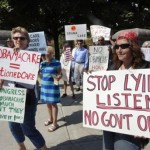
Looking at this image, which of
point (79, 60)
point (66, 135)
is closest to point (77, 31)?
point (79, 60)

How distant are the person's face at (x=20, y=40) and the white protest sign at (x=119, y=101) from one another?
3.93 ft

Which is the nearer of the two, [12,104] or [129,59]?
[129,59]

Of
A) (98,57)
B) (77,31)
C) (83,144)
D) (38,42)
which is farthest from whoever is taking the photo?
(77,31)

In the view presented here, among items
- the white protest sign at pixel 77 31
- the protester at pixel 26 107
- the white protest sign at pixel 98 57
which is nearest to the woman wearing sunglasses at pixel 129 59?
the protester at pixel 26 107

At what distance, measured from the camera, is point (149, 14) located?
1841cm

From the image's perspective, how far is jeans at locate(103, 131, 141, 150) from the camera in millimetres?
3275

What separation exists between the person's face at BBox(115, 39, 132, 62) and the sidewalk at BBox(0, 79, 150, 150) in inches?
97.4

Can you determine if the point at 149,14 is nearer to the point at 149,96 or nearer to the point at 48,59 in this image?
the point at 48,59

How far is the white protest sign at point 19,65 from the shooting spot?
4500 mm

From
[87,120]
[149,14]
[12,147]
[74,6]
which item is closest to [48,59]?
[12,147]

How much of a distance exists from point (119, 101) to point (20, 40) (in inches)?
63.2

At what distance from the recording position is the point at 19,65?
455 centimetres

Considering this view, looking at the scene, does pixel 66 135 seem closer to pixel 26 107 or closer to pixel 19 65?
pixel 26 107

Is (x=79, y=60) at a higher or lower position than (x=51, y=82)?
higher
